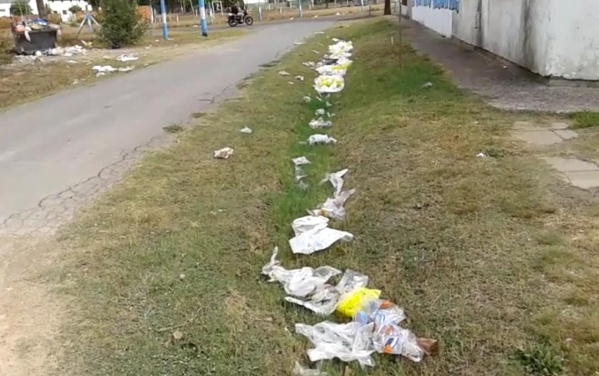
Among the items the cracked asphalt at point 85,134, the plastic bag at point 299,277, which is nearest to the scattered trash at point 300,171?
the cracked asphalt at point 85,134

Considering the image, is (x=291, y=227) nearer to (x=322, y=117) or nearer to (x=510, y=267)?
(x=510, y=267)

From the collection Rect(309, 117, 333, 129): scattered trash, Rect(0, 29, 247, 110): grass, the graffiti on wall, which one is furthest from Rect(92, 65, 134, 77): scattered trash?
the graffiti on wall

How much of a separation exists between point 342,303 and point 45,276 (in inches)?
74.4

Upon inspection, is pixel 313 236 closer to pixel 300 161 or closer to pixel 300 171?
pixel 300 171

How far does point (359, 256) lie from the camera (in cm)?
407

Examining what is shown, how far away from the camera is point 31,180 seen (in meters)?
5.80

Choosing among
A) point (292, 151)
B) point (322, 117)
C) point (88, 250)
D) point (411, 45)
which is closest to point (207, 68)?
point (411, 45)

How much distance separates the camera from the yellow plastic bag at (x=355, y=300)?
3.37 metres

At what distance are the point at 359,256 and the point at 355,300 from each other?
2.20 ft

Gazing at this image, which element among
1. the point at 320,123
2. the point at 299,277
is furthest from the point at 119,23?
the point at 299,277

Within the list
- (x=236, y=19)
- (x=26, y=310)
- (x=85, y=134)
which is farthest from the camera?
(x=236, y=19)

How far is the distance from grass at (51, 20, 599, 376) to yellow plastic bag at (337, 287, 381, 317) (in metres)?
0.13

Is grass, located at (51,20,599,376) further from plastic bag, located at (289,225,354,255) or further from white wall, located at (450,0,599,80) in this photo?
white wall, located at (450,0,599,80)

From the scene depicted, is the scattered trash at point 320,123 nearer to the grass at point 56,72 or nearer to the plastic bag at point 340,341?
the plastic bag at point 340,341
